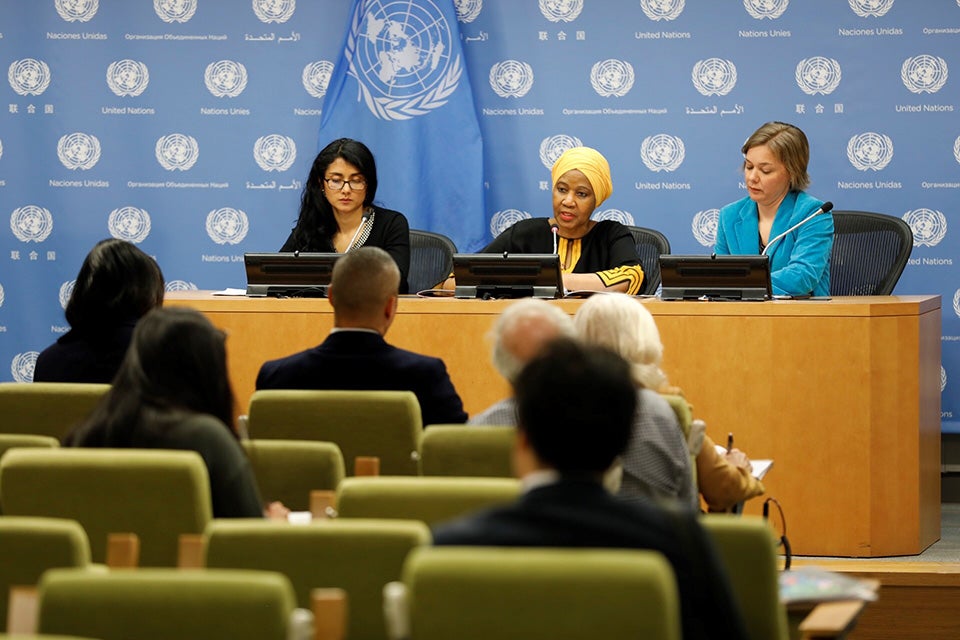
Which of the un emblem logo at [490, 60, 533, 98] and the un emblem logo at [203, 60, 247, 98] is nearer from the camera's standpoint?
the un emblem logo at [490, 60, 533, 98]

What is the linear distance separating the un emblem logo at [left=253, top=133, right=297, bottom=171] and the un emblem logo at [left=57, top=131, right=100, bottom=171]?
0.89 meters

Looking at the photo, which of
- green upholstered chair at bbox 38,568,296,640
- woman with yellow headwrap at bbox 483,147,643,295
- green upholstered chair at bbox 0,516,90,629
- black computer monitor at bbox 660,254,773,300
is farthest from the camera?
woman with yellow headwrap at bbox 483,147,643,295

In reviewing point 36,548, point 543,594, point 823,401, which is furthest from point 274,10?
point 543,594

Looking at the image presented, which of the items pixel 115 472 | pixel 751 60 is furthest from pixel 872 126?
pixel 115 472

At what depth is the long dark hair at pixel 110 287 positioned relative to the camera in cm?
409

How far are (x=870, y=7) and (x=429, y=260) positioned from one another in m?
2.52

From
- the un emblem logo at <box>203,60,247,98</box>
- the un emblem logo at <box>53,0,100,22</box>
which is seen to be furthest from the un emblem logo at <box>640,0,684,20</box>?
the un emblem logo at <box>53,0,100,22</box>

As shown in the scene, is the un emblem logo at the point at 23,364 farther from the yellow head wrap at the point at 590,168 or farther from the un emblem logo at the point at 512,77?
the yellow head wrap at the point at 590,168

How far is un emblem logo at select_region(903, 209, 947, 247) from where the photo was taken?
680cm

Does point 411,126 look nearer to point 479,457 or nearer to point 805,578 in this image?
point 479,457

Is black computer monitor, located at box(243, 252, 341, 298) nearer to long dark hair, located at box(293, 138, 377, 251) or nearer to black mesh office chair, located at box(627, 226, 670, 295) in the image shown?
long dark hair, located at box(293, 138, 377, 251)

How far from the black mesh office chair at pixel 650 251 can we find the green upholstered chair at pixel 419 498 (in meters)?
3.91

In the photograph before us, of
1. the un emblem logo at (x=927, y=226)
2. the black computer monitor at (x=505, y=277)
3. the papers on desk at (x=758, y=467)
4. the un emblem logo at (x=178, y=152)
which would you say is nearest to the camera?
the papers on desk at (x=758, y=467)

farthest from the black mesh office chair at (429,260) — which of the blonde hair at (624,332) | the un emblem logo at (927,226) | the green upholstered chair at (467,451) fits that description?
the green upholstered chair at (467,451)
